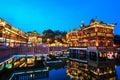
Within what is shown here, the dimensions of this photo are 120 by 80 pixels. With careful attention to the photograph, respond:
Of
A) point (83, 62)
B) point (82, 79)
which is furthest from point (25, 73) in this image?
point (83, 62)

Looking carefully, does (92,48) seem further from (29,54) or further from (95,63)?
(29,54)

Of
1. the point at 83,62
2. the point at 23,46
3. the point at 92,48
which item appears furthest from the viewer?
the point at 83,62

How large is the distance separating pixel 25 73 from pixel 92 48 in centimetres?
1525

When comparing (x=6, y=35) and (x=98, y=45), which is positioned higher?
(x=6, y=35)

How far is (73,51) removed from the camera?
38906mm

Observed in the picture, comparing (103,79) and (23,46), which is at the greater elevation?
(23,46)

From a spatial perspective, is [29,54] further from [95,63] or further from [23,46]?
[95,63]

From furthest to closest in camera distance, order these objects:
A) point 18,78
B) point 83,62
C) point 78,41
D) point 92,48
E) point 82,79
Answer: point 78,41, point 83,62, point 92,48, point 82,79, point 18,78

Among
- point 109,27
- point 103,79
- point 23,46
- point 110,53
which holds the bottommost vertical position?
point 103,79

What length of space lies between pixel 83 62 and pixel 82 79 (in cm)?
1198

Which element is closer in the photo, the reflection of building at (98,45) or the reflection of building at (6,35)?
the reflection of building at (6,35)

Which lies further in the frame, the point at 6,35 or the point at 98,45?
the point at 98,45

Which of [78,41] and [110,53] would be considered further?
[78,41]

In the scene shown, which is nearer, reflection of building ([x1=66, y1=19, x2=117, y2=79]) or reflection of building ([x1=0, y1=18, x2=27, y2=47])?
reflection of building ([x1=0, y1=18, x2=27, y2=47])
